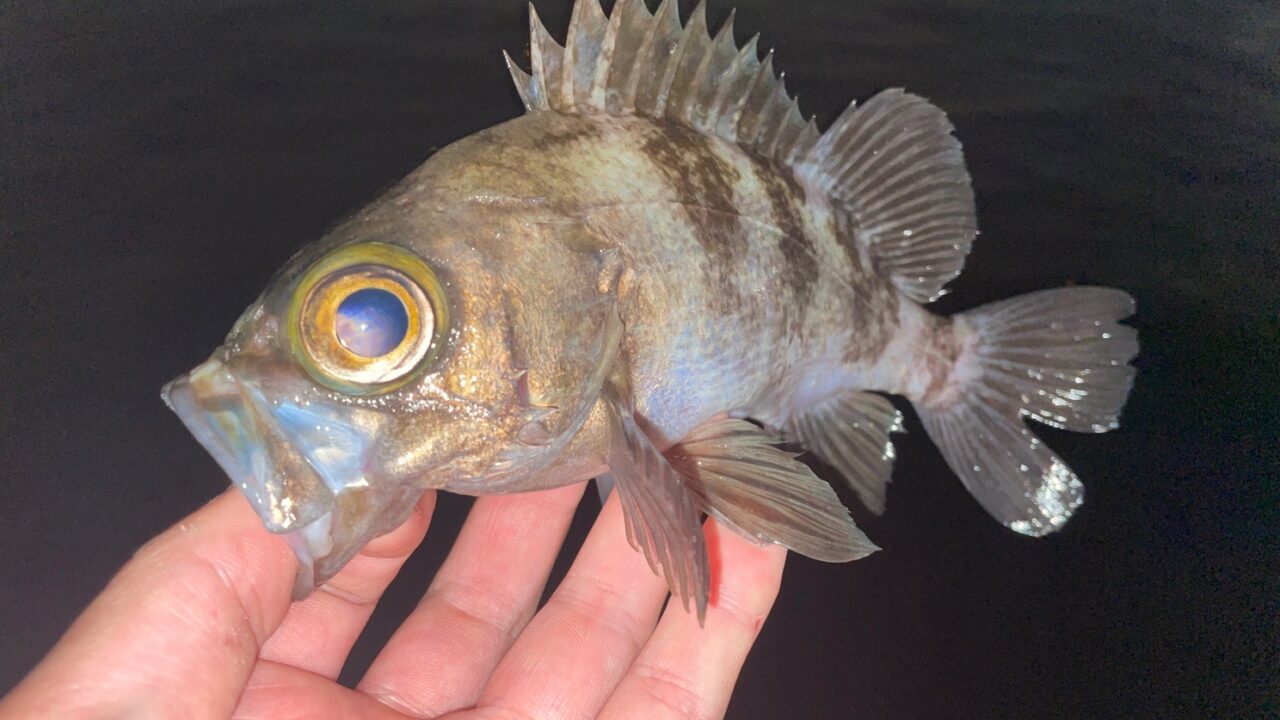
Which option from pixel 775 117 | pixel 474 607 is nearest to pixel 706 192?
pixel 775 117

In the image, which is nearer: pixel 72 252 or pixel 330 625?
pixel 330 625

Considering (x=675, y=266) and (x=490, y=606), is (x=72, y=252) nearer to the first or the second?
(x=490, y=606)

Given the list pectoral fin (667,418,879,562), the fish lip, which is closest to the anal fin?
pectoral fin (667,418,879,562)

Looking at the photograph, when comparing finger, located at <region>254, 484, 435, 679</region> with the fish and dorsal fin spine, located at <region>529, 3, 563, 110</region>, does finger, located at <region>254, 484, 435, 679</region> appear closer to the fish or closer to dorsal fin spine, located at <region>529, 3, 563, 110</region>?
the fish

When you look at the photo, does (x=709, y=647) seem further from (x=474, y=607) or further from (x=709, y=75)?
(x=709, y=75)

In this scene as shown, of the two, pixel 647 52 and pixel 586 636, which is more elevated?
pixel 647 52

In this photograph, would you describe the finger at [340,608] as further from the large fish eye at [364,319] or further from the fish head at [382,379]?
the large fish eye at [364,319]

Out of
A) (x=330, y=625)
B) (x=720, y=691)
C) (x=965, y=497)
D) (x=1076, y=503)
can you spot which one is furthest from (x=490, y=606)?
(x=965, y=497)
